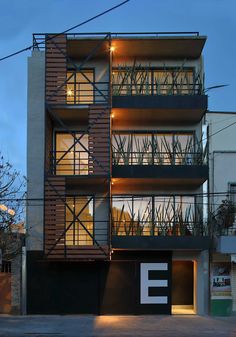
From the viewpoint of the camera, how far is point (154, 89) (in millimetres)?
22406

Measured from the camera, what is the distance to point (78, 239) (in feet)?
71.2

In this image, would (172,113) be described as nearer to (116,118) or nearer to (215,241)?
(116,118)

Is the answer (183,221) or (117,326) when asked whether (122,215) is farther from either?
(117,326)

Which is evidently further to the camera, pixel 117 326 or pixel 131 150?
pixel 131 150

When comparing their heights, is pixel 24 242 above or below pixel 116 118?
below

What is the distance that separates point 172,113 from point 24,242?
8466 mm

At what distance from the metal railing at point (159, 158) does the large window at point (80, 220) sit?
228cm

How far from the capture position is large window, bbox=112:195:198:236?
70.3ft

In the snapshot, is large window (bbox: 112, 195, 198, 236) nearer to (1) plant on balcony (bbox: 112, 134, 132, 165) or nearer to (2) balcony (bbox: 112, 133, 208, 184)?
(2) balcony (bbox: 112, 133, 208, 184)

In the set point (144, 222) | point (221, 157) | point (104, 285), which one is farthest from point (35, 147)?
point (221, 157)

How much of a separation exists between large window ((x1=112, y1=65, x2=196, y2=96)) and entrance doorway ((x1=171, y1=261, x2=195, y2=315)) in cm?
822

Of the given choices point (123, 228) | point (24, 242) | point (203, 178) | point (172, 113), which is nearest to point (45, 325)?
point (24, 242)

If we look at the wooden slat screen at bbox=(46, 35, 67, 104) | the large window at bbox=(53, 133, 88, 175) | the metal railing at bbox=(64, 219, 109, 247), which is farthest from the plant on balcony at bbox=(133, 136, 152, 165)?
the wooden slat screen at bbox=(46, 35, 67, 104)

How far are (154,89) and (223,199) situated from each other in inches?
231
